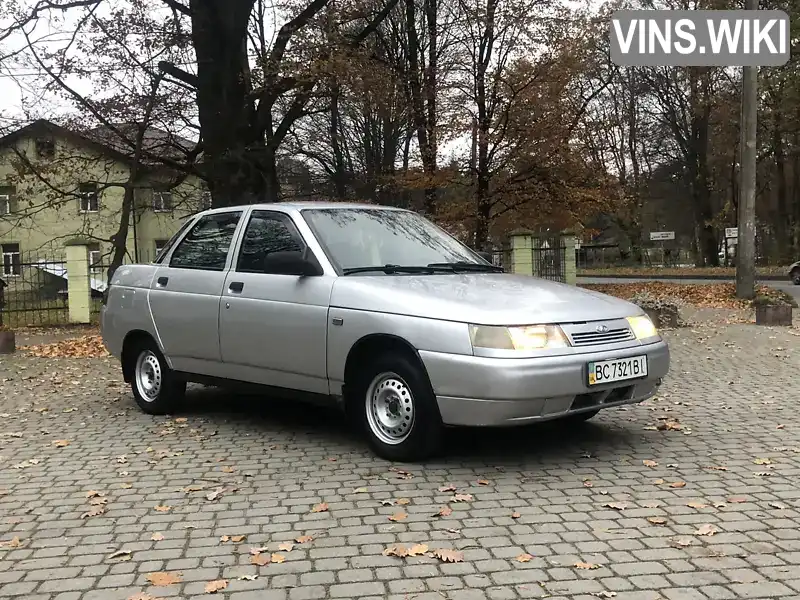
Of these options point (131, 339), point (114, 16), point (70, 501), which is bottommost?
point (70, 501)

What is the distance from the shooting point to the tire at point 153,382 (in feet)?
22.7

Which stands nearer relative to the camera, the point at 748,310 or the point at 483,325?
the point at 483,325

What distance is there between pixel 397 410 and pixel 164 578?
2.06 meters

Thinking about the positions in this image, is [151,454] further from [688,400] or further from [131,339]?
[688,400]

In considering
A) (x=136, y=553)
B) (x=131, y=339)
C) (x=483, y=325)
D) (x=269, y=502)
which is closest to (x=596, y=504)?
(x=483, y=325)

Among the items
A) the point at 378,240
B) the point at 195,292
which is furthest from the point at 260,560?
the point at 195,292

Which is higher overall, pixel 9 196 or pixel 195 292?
pixel 9 196

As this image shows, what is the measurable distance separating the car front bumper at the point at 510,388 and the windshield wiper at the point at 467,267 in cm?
122

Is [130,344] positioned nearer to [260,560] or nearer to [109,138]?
[260,560]

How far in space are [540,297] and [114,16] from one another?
541 inches

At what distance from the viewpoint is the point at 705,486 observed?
182 inches

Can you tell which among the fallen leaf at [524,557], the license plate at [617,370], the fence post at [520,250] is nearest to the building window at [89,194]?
the fence post at [520,250]

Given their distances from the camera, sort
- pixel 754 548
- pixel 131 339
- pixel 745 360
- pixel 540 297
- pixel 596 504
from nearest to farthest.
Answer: pixel 754 548 < pixel 596 504 < pixel 540 297 < pixel 131 339 < pixel 745 360

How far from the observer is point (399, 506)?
171 inches
